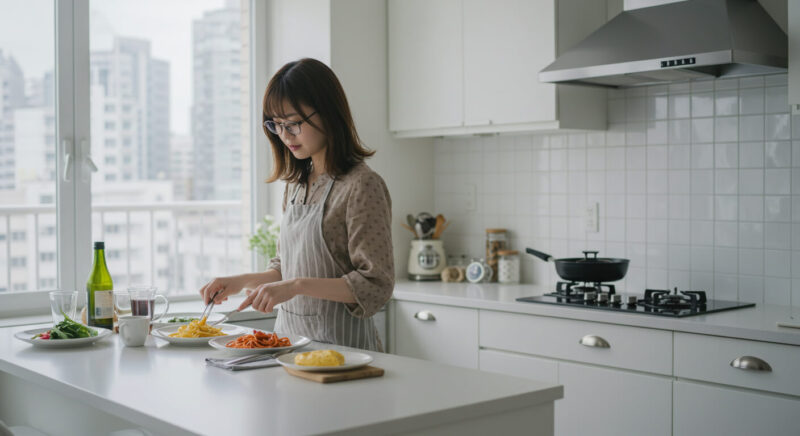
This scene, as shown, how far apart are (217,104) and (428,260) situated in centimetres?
168

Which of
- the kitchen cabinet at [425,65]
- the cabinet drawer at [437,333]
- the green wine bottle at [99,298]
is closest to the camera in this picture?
the green wine bottle at [99,298]

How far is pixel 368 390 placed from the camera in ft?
5.14

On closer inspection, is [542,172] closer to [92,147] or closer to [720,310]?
[720,310]

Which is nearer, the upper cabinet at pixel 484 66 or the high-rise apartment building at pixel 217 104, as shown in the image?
the upper cabinet at pixel 484 66

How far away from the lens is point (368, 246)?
2.03 metres

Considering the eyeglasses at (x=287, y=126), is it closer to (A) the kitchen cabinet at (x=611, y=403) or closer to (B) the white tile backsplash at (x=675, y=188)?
(A) the kitchen cabinet at (x=611, y=403)

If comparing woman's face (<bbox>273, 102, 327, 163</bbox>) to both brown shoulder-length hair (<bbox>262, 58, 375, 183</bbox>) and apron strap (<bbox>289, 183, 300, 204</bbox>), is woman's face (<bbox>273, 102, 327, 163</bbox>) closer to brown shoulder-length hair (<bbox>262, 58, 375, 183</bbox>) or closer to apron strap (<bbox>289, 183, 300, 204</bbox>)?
brown shoulder-length hair (<bbox>262, 58, 375, 183</bbox>)

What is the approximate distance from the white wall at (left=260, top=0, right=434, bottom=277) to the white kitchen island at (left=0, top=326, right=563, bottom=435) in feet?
6.48

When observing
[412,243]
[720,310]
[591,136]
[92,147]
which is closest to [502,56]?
[591,136]

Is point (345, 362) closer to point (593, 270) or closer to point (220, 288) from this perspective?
point (220, 288)

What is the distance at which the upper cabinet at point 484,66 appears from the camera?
10.6 feet

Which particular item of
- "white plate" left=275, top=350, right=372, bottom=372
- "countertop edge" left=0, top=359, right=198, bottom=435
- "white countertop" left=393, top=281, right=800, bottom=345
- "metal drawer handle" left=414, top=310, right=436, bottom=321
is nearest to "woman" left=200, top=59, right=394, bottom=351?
"white plate" left=275, top=350, right=372, bottom=372

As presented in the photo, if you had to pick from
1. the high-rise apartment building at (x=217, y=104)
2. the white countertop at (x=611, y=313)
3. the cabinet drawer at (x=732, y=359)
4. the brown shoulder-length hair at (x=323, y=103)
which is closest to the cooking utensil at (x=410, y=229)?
the white countertop at (x=611, y=313)

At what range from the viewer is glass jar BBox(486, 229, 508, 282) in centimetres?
371
